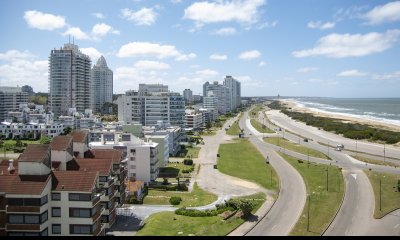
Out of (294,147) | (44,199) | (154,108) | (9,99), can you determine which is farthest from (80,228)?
(9,99)

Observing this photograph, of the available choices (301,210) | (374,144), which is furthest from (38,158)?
(374,144)

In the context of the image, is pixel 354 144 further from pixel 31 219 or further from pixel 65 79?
pixel 65 79

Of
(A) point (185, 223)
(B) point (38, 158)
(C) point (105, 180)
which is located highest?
(B) point (38, 158)

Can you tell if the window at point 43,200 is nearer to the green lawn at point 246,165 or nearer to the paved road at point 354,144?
A: the green lawn at point 246,165

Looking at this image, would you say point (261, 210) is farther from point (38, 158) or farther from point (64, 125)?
point (64, 125)

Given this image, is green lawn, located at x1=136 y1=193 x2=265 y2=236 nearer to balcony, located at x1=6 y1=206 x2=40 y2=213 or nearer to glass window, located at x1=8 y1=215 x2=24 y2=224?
balcony, located at x1=6 y1=206 x2=40 y2=213
